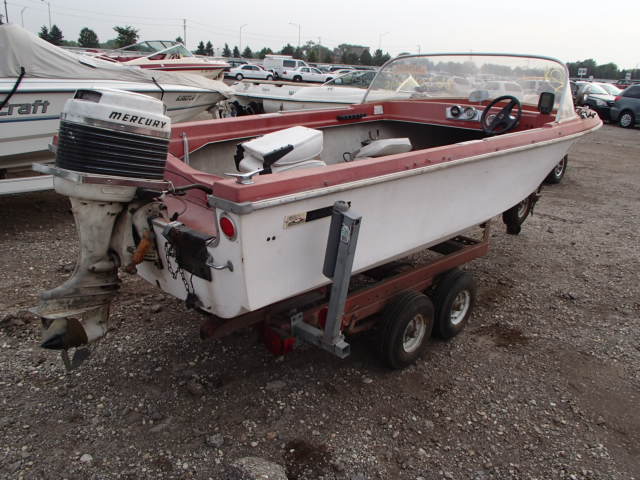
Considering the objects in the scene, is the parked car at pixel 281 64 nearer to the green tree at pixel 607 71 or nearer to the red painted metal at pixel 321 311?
the red painted metal at pixel 321 311

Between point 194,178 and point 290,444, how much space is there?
1.38 metres

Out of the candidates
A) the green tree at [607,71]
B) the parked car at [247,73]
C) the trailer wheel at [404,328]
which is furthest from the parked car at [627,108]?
the green tree at [607,71]

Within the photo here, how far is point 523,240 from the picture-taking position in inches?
213

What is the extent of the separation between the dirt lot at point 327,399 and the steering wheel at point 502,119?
1.41 meters

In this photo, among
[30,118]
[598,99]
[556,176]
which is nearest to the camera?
[30,118]

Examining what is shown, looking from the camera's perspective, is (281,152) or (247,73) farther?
(247,73)

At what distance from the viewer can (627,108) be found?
15.2 meters

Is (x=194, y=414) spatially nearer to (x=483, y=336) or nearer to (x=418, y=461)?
(x=418, y=461)

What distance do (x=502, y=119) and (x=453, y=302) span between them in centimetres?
186

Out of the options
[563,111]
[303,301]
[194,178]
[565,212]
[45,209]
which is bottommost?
[45,209]

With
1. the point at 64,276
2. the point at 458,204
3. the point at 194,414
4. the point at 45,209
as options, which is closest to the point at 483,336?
the point at 458,204

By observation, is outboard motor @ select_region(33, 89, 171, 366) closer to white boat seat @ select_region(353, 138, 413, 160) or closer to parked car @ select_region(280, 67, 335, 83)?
white boat seat @ select_region(353, 138, 413, 160)

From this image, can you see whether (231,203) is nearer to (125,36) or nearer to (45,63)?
(45,63)

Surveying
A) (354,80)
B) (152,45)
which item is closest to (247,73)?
(152,45)
